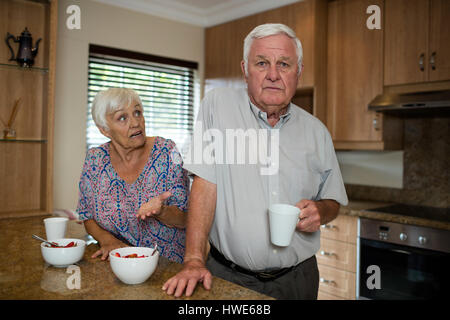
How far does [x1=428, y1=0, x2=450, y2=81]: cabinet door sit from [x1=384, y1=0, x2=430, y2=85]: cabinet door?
39 mm

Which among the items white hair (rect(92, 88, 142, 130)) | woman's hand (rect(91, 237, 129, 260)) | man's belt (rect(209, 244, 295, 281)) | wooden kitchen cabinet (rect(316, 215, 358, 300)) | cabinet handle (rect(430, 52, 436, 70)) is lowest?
wooden kitchen cabinet (rect(316, 215, 358, 300))

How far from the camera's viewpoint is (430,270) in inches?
95.9

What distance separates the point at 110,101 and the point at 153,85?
206cm

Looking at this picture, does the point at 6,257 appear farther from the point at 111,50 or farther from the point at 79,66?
the point at 111,50

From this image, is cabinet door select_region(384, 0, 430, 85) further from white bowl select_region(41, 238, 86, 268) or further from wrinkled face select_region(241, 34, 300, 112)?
white bowl select_region(41, 238, 86, 268)

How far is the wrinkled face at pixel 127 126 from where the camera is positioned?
166cm

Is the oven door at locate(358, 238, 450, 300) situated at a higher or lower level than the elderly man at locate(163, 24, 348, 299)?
lower

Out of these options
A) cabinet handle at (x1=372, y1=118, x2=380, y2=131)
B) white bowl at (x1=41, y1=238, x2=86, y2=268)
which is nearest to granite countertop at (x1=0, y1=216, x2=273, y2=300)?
white bowl at (x1=41, y1=238, x2=86, y2=268)

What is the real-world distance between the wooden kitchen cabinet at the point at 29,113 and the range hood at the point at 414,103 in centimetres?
231

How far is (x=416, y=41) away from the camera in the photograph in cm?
272

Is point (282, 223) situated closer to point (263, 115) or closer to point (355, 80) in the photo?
point (263, 115)

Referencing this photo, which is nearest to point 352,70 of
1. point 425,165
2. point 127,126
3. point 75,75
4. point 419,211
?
point 425,165

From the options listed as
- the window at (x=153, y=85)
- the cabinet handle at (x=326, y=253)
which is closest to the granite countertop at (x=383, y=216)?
the cabinet handle at (x=326, y=253)

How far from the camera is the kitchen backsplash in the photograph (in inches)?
116
